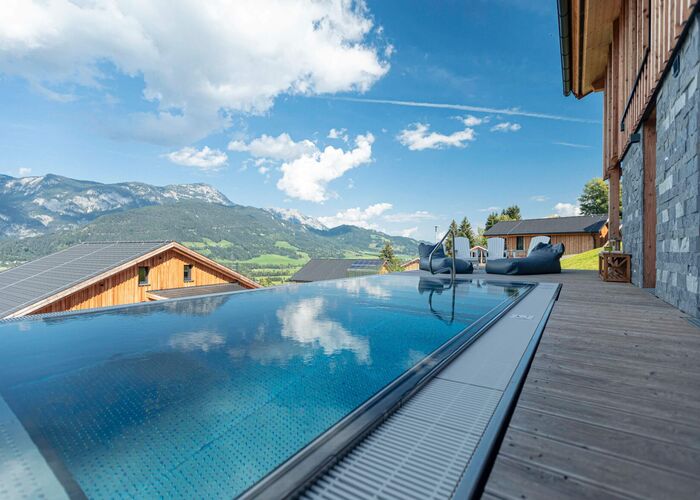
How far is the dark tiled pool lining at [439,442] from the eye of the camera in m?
0.88

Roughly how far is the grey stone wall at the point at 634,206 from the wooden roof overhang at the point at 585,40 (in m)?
2.51

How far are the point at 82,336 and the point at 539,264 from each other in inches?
315

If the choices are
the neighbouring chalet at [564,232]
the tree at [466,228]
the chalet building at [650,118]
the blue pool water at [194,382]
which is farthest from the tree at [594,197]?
the blue pool water at [194,382]

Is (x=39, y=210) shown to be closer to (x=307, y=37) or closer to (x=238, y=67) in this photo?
(x=238, y=67)

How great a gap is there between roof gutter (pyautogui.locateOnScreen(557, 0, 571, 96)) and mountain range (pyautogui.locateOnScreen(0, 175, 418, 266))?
143 ft

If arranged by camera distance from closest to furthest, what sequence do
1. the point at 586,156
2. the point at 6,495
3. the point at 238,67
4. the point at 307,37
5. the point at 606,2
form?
the point at 6,495
the point at 606,2
the point at 307,37
the point at 238,67
the point at 586,156

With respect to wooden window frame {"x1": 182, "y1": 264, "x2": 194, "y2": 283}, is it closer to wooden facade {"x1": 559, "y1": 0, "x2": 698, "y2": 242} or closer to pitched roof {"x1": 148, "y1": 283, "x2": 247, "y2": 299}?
pitched roof {"x1": 148, "y1": 283, "x2": 247, "y2": 299}

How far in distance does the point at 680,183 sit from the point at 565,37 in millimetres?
4771

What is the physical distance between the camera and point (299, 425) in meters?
1.33

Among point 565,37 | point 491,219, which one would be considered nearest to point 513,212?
point 491,219

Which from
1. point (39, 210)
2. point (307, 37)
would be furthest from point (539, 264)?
point (39, 210)

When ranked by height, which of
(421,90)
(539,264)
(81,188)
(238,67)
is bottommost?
(539,264)

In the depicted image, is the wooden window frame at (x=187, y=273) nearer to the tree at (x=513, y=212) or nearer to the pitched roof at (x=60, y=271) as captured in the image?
the pitched roof at (x=60, y=271)

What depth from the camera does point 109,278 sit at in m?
12.3
